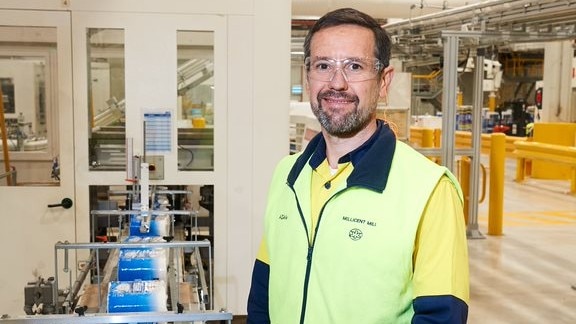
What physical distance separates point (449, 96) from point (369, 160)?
4.40 metres

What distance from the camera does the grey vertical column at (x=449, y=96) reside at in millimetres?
5484

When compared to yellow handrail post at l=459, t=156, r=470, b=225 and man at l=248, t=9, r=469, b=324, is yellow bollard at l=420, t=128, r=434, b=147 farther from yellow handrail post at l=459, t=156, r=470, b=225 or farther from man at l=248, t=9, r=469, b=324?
man at l=248, t=9, r=469, b=324

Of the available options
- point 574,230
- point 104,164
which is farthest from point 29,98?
point 574,230

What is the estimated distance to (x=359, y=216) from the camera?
1.34 metres

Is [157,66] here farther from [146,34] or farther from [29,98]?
[29,98]

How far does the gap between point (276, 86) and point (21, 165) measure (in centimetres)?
167

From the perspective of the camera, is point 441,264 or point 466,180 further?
point 466,180

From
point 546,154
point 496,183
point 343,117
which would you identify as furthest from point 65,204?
point 546,154

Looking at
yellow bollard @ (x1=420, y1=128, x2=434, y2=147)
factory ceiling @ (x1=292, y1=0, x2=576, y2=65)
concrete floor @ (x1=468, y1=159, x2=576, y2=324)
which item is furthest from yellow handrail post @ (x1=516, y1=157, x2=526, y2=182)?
factory ceiling @ (x1=292, y1=0, x2=576, y2=65)

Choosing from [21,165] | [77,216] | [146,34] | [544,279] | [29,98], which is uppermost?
[146,34]

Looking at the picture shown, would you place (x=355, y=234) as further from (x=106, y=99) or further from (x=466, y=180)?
(x=466, y=180)

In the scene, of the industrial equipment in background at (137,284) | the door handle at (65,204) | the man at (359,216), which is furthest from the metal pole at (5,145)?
the man at (359,216)

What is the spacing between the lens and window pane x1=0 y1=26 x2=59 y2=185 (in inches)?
145

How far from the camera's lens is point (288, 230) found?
148 cm
